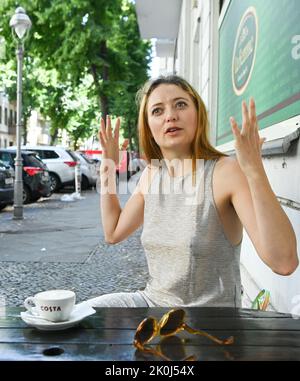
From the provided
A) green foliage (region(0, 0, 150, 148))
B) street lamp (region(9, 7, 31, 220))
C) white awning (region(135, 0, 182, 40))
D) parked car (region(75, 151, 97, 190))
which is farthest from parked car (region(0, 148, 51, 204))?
parked car (region(75, 151, 97, 190))

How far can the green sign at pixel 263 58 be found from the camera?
2.43 m

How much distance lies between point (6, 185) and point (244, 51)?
851 cm

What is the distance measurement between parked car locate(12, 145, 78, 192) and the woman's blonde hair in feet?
49.6

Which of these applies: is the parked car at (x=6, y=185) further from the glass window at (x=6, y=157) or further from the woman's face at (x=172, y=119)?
the woman's face at (x=172, y=119)

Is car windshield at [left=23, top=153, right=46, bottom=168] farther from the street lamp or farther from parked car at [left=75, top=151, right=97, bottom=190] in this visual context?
parked car at [left=75, top=151, right=97, bottom=190]

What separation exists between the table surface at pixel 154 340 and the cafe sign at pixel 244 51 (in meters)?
2.34

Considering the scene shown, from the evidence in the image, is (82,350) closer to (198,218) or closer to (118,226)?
(198,218)

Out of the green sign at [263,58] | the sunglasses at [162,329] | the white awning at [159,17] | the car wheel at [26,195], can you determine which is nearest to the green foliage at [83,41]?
the white awning at [159,17]

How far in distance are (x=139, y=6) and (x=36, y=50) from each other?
5.86 m

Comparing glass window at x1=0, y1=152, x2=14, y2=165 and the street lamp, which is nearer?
the street lamp

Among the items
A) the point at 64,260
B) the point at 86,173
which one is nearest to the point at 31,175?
the point at 86,173

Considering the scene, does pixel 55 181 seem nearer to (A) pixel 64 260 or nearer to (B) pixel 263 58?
(A) pixel 64 260

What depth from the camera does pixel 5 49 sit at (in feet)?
62.0

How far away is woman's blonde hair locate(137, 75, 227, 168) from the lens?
2207 millimetres
